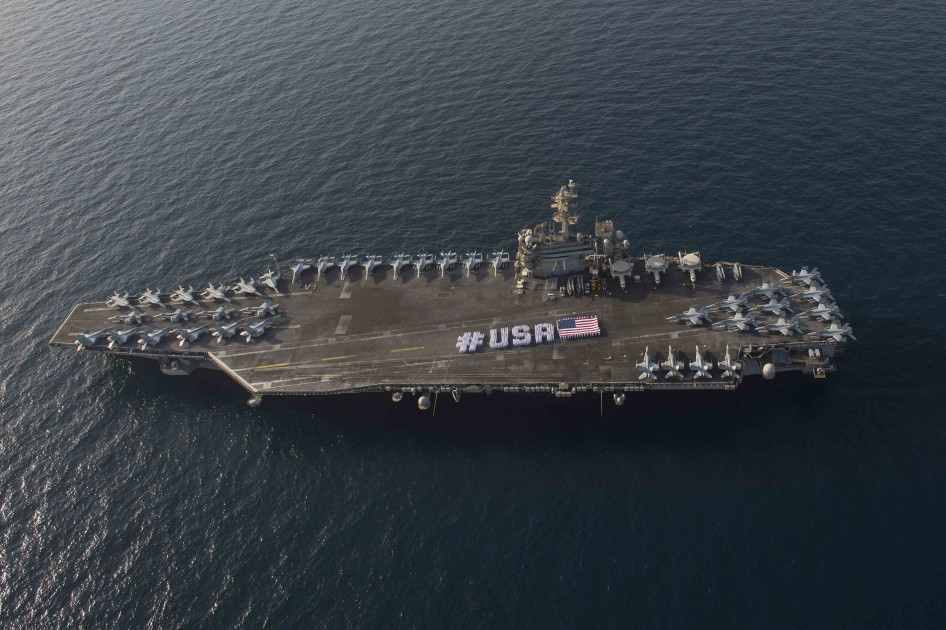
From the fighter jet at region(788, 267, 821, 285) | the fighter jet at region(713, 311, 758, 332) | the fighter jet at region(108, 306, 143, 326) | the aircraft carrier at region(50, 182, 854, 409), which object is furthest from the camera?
the fighter jet at region(108, 306, 143, 326)

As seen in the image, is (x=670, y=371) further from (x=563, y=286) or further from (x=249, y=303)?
(x=249, y=303)

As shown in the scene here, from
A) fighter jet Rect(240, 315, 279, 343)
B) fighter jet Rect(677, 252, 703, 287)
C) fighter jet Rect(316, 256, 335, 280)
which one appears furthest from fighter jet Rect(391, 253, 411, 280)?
fighter jet Rect(677, 252, 703, 287)

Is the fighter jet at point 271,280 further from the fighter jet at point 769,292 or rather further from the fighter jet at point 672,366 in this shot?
the fighter jet at point 769,292

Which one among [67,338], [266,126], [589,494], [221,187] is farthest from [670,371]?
[266,126]

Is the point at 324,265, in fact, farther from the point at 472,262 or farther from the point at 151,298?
the point at 151,298

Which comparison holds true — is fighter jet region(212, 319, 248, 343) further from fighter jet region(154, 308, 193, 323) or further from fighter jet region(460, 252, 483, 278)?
fighter jet region(460, 252, 483, 278)

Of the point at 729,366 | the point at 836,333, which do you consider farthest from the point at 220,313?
the point at 836,333

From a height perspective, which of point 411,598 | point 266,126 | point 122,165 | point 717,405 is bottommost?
point 411,598
